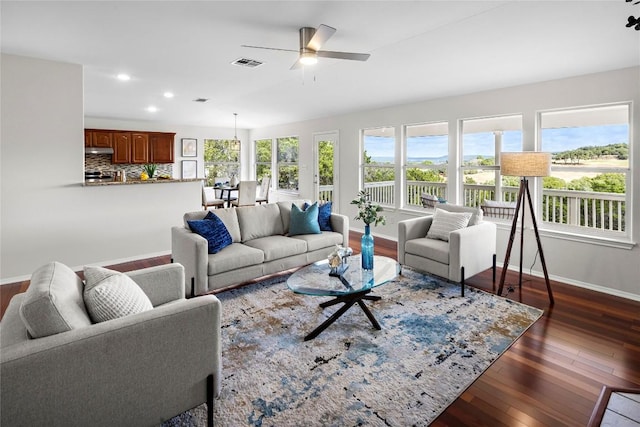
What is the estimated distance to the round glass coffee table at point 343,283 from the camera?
2.85 metres

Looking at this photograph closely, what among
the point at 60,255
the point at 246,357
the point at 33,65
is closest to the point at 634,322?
the point at 246,357

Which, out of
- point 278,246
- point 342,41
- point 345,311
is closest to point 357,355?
point 345,311

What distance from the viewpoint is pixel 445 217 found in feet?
14.4


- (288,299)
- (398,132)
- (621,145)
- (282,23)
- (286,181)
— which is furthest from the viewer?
(286,181)

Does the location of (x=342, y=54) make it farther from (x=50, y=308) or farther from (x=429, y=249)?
(x=50, y=308)

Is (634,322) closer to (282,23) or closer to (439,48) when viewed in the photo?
(439,48)

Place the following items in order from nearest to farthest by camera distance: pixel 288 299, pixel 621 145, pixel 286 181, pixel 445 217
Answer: pixel 288 299
pixel 621 145
pixel 445 217
pixel 286 181

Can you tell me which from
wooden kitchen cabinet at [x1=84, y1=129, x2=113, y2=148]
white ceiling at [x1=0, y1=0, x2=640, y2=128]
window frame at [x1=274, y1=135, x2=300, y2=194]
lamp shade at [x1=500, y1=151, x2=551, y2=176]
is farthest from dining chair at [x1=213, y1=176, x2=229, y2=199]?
lamp shade at [x1=500, y1=151, x2=551, y2=176]

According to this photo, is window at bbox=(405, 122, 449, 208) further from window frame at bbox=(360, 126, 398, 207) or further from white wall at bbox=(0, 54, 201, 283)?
white wall at bbox=(0, 54, 201, 283)

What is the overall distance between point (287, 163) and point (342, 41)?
6.12m

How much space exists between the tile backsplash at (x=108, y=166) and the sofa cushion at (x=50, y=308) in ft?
26.2

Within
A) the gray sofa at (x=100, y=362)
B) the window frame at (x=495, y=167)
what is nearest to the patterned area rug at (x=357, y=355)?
the gray sofa at (x=100, y=362)

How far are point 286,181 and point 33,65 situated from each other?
6193mm

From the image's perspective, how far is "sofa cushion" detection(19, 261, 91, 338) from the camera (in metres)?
1.51
